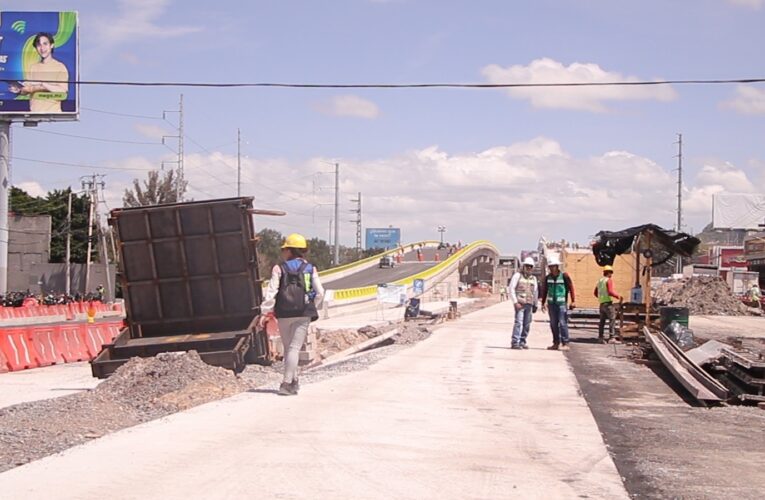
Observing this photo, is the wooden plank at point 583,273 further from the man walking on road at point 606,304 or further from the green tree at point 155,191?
the green tree at point 155,191

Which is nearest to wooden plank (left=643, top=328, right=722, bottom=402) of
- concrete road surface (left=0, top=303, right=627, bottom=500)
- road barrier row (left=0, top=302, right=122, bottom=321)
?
concrete road surface (left=0, top=303, right=627, bottom=500)

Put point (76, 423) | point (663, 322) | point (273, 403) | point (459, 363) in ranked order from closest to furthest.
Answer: point (76, 423), point (273, 403), point (459, 363), point (663, 322)

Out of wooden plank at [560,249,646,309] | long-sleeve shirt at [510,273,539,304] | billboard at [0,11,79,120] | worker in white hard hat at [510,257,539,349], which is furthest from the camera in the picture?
billboard at [0,11,79,120]

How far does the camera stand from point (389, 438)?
8.21 metres

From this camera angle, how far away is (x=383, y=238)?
156 metres

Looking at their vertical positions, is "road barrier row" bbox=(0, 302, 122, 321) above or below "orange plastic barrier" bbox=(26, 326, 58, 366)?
below

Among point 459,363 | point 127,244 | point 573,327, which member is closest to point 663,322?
point 459,363

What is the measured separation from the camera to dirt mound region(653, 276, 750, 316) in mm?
42969

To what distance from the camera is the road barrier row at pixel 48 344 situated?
21922 mm

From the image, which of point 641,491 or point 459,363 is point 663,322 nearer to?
point 459,363

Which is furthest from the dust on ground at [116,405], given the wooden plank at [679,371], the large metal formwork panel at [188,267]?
the wooden plank at [679,371]

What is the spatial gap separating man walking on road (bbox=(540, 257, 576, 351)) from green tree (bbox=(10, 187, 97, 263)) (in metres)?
63.1

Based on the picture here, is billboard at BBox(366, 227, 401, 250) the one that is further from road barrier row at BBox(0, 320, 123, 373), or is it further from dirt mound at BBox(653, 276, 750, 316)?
road barrier row at BBox(0, 320, 123, 373)

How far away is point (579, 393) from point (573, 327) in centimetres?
1662
